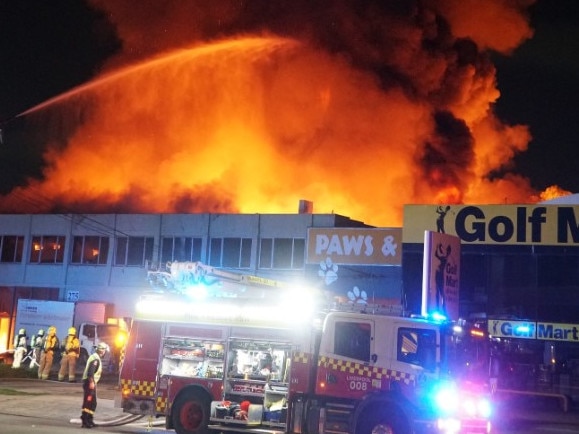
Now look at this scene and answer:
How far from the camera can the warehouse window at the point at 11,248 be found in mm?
41250

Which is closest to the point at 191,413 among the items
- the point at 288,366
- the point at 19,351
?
the point at 288,366

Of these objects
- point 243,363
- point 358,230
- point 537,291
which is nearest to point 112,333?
point 358,230

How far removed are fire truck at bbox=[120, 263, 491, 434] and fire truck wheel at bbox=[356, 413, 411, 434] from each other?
0.05ft

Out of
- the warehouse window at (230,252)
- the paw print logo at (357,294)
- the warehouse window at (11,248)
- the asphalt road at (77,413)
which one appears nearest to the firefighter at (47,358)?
the asphalt road at (77,413)

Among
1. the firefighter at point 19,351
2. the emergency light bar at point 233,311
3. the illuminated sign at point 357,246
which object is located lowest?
the firefighter at point 19,351

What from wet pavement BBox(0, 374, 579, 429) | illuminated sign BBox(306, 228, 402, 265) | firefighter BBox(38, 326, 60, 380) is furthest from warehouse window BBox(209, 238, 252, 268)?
firefighter BBox(38, 326, 60, 380)

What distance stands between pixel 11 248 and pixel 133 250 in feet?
26.8

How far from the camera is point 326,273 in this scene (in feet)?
102

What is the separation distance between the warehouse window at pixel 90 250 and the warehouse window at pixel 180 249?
135 inches

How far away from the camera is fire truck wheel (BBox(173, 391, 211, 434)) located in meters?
12.8

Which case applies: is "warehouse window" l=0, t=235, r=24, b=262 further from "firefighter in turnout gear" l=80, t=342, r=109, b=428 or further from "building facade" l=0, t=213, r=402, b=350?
"firefighter in turnout gear" l=80, t=342, r=109, b=428

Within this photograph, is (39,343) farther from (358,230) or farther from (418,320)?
(418,320)

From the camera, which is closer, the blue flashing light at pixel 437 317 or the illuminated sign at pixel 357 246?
the blue flashing light at pixel 437 317

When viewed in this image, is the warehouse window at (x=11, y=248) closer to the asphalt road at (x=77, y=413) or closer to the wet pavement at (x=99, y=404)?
the wet pavement at (x=99, y=404)
